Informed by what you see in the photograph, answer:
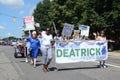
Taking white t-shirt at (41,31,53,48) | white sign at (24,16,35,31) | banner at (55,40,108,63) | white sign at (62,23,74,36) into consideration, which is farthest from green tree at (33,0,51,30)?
white t-shirt at (41,31,53,48)

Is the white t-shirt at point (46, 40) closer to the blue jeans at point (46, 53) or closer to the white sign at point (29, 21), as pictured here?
the blue jeans at point (46, 53)

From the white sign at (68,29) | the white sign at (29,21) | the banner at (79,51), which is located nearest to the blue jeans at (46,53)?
the banner at (79,51)

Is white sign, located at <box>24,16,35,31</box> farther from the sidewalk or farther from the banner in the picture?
the banner

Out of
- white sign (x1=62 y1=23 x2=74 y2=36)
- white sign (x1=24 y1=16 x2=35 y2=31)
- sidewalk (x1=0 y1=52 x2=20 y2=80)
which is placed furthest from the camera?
white sign (x1=62 y1=23 x2=74 y2=36)

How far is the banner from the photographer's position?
17.3 metres

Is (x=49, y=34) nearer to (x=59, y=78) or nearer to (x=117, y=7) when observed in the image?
(x=59, y=78)

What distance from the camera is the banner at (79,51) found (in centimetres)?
1728

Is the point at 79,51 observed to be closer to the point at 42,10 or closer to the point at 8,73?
the point at 8,73

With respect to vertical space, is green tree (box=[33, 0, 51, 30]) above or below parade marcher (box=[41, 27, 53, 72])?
above

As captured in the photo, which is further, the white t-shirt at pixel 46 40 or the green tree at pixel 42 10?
the green tree at pixel 42 10

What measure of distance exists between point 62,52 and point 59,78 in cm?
337

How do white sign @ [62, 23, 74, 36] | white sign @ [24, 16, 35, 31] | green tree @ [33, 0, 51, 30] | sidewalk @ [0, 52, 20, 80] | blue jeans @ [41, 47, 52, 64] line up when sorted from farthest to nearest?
green tree @ [33, 0, 51, 30], white sign @ [62, 23, 74, 36], white sign @ [24, 16, 35, 31], blue jeans @ [41, 47, 52, 64], sidewalk @ [0, 52, 20, 80]

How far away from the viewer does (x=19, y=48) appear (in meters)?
28.5

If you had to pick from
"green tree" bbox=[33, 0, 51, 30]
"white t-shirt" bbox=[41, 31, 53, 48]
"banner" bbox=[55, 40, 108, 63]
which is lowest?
"banner" bbox=[55, 40, 108, 63]
